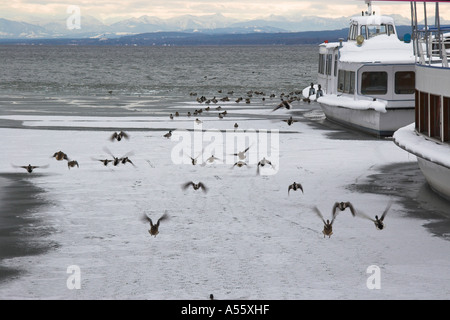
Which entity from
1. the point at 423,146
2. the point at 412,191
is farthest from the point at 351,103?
the point at 423,146

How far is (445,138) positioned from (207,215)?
5.18 meters

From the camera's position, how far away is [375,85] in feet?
88.5

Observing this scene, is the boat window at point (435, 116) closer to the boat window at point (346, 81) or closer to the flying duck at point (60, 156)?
the flying duck at point (60, 156)

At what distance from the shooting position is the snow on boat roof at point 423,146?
14.8m

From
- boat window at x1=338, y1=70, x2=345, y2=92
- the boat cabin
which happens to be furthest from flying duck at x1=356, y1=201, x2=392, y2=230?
boat window at x1=338, y1=70, x2=345, y2=92

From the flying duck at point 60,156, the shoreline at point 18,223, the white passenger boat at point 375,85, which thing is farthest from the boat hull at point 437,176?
the flying duck at point 60,156

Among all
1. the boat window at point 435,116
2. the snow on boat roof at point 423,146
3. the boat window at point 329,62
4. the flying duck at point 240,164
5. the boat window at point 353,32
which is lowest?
the flying duck at point 240,164

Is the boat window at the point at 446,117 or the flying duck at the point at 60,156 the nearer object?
the boat window at the point at 446,117

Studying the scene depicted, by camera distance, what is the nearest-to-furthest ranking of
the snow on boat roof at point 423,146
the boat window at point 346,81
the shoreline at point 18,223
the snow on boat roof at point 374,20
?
the shoreline at point 18,223 < the snow on boat roof at point 423,146 < the boat window at point 346,81 < the snow on boat roof at point 374,20

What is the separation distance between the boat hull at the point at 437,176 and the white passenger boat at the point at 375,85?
347 inches

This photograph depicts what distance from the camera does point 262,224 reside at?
1400 centimetres

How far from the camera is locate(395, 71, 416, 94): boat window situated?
86.7 feet


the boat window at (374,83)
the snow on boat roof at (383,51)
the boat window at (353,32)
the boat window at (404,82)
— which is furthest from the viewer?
the boat window at (353,32)

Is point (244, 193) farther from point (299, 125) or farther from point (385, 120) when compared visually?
point (299, 125)
